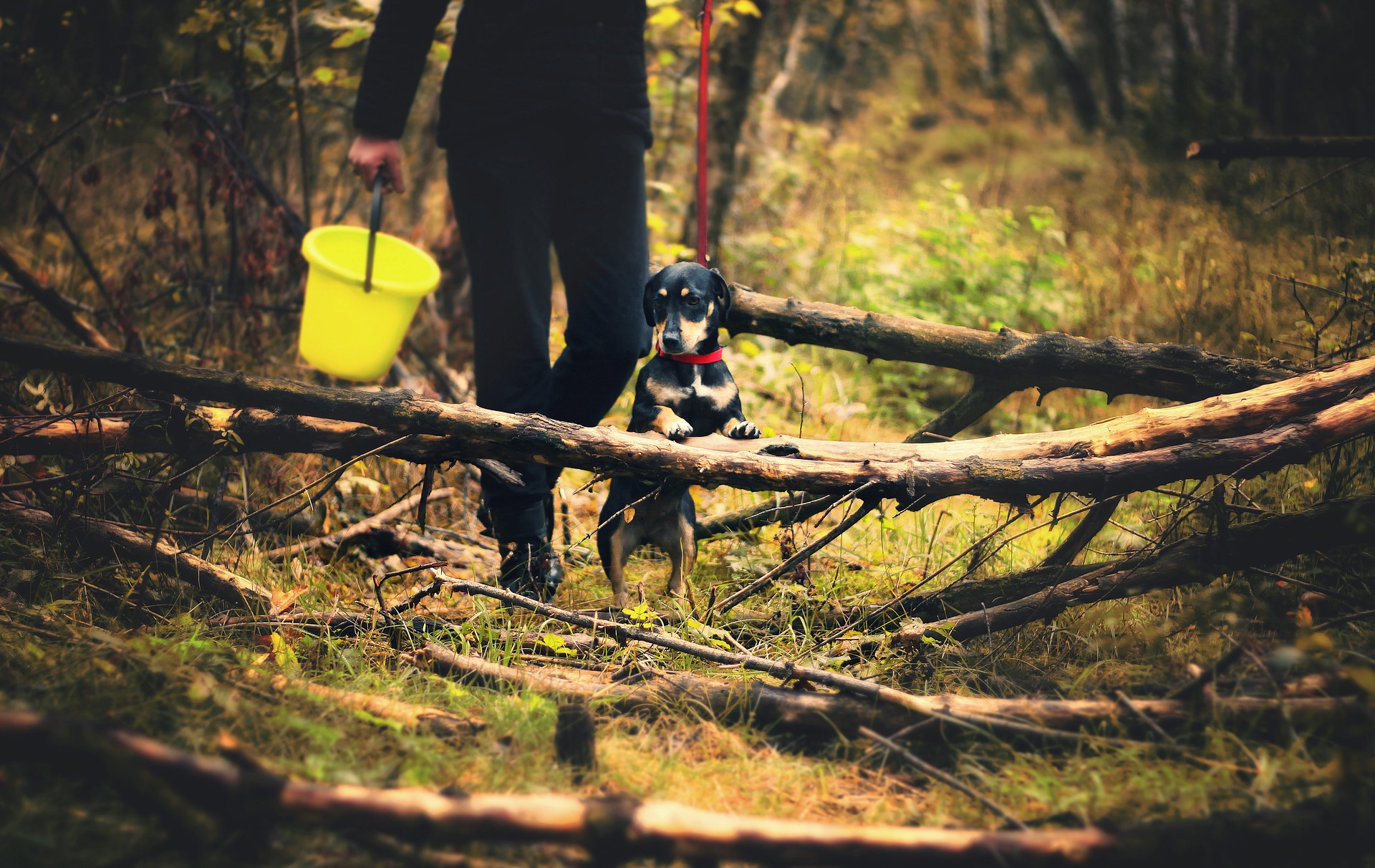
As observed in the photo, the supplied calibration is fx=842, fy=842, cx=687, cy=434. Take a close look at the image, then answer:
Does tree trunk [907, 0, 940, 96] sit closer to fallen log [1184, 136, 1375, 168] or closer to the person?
fallen log [1184, 136, 1375, 168]

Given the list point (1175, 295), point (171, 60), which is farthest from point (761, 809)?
point (171, 60)

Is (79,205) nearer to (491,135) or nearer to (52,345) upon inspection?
(52,345)

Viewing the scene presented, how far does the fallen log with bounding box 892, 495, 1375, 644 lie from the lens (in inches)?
97.2

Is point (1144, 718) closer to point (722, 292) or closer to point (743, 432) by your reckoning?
point (743, 432)

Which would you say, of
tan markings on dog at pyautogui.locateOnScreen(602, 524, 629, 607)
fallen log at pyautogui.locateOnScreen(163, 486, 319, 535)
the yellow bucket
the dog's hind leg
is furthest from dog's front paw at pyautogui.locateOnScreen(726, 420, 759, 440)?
fallen log at pyautogui.locateOnScreen(163, 486, 319, 535)

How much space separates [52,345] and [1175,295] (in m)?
5.48

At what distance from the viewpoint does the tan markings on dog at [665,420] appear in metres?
2.62

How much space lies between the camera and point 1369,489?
9.70ft

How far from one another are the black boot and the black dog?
234mm

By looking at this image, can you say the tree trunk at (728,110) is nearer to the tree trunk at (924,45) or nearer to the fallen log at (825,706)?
the fallen log at (825,706)

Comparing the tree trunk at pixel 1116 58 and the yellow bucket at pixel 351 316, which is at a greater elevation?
the tree trunk at pixel 1116 58

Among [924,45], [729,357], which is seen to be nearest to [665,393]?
[729,357]

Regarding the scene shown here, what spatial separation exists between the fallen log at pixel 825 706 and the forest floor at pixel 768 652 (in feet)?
0.14

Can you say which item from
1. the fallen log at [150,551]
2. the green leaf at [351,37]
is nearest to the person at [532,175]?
the fallen log at [150,551]
